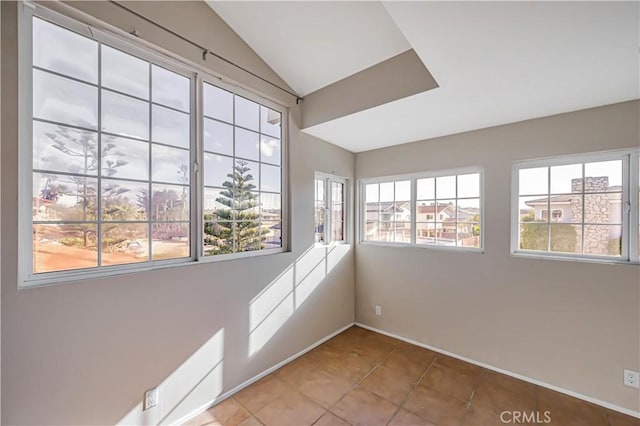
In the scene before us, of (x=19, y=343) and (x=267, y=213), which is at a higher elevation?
(x=267, y=213)

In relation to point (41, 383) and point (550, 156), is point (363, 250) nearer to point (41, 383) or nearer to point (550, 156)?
point (550, 156)

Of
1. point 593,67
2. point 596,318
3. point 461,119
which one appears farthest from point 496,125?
point 596,318

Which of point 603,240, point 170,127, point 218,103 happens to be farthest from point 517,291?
point 170,127

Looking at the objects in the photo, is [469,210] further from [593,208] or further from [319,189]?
[319,189]

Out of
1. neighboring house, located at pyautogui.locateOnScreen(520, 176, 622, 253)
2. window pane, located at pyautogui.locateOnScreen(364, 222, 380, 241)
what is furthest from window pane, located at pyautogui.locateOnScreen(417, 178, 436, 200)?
neighboring house, located at pyautogui.locateOnScreen(520, 176, 622, 253)

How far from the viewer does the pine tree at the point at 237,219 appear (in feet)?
6.89

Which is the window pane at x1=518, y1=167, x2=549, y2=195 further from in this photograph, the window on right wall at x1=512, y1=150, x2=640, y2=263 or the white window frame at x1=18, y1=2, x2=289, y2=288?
the white window frame at x1=18, y1=2, x2=289, y2=288

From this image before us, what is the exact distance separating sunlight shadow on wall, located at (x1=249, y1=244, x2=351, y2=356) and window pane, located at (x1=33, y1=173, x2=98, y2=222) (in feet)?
4.38

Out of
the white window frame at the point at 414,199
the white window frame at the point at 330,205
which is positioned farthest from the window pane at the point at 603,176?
the white window frame at the point at 330,205

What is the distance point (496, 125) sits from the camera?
2.50 metres

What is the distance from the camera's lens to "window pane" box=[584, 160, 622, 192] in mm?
2066

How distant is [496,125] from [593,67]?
0.92 m

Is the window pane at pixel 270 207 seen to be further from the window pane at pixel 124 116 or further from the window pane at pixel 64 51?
the window pane at pixel 64 51

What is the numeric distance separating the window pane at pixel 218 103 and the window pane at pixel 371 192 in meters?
1.97
